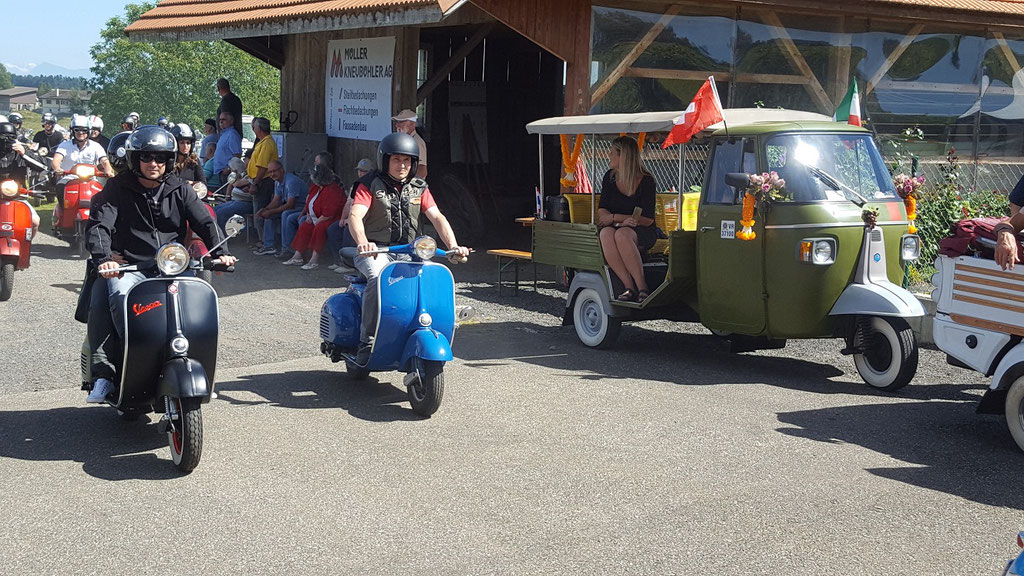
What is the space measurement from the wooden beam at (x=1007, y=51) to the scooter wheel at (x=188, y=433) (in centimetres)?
1367

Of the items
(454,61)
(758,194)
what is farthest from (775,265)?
(454,61)

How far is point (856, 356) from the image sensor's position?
325 inches

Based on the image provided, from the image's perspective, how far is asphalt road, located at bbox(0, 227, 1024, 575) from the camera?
4688 mm

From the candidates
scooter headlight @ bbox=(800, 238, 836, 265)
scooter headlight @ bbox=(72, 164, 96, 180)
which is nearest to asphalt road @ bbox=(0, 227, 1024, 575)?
scooter headlight @ bbox=(800, 238, 836, 265)

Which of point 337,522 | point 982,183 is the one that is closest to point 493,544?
point 337,522

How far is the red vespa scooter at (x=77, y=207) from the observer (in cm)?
1431

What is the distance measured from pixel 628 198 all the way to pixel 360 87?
293 inches

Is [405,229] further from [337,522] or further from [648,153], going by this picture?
[648,153]

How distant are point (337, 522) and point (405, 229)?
308cm

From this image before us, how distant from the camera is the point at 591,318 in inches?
381

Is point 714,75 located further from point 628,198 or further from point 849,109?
point 628,198

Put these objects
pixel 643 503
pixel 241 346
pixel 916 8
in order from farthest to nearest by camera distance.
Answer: pixel 916 8 < pixel 241 346 < pixel 643 503

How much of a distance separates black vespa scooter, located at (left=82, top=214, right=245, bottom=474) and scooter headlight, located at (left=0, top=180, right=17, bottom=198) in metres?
6.40

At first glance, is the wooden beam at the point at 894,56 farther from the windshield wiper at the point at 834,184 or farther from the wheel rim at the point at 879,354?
the wheel rim at the point at 879,354
